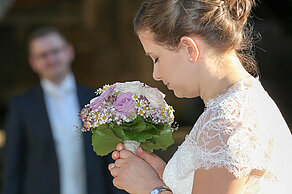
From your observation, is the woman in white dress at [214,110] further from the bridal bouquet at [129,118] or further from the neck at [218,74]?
the bridal bouquet at [129,118]

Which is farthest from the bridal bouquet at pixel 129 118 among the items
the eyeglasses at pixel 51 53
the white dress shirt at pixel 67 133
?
the eyeglasses at pixel 51 53

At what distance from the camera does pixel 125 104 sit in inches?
83.9

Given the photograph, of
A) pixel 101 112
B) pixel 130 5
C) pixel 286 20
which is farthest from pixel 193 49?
pixel 130 5

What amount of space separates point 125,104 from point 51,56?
2.46 m

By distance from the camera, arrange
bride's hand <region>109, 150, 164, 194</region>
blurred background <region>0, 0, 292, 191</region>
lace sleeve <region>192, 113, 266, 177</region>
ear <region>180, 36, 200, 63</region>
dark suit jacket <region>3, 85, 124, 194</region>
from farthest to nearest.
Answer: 1. blurred background <region>0, 0, 292, 191</region>
2. dark suit jacket <region>3, 85, 124, 194</region>
3. bride's hand <region>109, 150, 164, 194</region>
4. ear <region>180, 36, 200, 63</region>
5. lace sleeve <region>192, 113, 266, 177</region>

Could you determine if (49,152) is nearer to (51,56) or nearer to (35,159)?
(35,159)

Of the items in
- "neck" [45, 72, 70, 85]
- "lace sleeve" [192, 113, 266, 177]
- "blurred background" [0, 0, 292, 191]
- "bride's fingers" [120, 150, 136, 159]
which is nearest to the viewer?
"lace sleeve" [192, 113, 266, 177]

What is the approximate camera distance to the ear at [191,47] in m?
1.87

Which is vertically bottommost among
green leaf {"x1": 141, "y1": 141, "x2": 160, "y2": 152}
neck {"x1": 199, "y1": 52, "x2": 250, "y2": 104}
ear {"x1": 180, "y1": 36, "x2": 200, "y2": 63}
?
green leaf {"x1": 141, "y1": 141, "x2": 160, "y2": 152}

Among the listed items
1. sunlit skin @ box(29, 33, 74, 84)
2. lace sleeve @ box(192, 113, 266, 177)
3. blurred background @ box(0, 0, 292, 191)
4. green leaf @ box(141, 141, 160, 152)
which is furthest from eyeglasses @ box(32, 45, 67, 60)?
blurred background @ box(0, 0, 292, 191)

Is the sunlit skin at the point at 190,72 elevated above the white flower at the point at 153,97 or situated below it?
above

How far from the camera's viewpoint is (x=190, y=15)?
74.0 inches

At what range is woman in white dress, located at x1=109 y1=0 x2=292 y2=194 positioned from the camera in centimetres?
171

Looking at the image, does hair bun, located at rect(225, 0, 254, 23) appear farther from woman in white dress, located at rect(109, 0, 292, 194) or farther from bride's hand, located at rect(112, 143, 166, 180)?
bride's hand, located at rect(112, 143, 166, 180)
